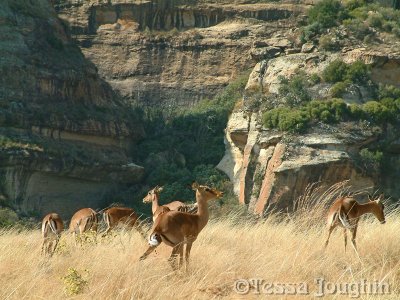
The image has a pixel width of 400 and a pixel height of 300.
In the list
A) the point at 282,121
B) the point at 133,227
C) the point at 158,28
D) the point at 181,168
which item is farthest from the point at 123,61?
the point at 133,227

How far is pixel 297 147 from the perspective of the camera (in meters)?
43.9

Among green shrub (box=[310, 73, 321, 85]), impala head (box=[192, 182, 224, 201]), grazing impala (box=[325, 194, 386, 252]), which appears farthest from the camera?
green shrub (box=[310, 73, 321, 85])

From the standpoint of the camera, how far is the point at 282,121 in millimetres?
45219

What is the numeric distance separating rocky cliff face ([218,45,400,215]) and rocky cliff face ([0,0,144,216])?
686 cm

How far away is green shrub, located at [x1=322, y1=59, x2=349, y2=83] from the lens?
1875 inches

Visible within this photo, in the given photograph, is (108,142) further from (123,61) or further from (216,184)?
(123,61)

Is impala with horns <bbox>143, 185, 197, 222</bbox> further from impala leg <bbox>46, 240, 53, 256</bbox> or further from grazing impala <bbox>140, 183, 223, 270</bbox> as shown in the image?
grazing impala <bbox>140, 183, 223, 270</bbox>

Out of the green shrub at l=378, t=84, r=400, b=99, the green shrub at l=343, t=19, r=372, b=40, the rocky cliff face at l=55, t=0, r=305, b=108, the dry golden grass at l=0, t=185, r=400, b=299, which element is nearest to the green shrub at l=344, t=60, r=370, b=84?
the green shrub at l=378, t=84, r=400, b=99

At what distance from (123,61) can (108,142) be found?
16324mm

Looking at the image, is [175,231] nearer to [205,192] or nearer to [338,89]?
[205,192]

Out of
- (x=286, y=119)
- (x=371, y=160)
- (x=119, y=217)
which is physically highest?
(x=119, y=217)

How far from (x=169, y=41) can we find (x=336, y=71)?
70.3 feet

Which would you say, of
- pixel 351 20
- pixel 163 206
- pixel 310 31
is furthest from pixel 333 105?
pixel 163 206

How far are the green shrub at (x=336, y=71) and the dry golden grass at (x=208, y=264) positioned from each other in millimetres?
34782
